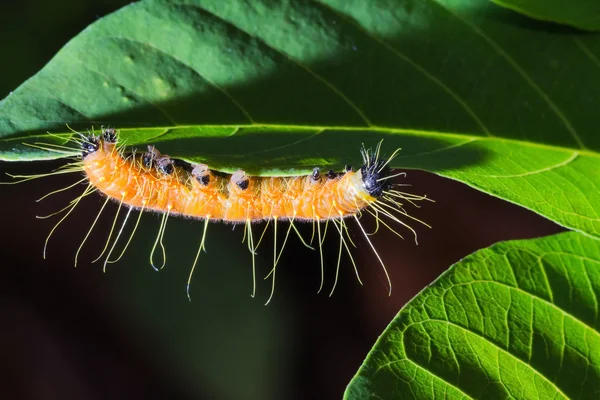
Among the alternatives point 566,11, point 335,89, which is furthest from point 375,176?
point 566,11

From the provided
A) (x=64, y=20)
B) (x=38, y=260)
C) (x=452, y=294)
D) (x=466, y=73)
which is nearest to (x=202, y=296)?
(x=38, y=260)

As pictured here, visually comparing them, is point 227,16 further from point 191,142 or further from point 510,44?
point 510,44

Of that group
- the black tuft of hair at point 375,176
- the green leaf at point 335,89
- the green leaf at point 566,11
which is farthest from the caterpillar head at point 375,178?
the green leaf at point 566,11

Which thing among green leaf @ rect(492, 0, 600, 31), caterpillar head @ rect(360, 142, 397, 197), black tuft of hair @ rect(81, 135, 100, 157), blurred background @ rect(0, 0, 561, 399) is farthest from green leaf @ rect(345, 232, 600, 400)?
blurred background @ rect(0, 0, 561, 399)

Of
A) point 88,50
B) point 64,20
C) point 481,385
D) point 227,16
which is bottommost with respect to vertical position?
point 481,385

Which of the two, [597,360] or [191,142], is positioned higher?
[191,142]

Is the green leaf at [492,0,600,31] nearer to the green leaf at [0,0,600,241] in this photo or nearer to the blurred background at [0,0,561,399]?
the green leaf at [0,0,600,241]

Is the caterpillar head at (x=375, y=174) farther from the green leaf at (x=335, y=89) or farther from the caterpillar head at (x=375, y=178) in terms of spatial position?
the green leaf at (x=335, y=89)
